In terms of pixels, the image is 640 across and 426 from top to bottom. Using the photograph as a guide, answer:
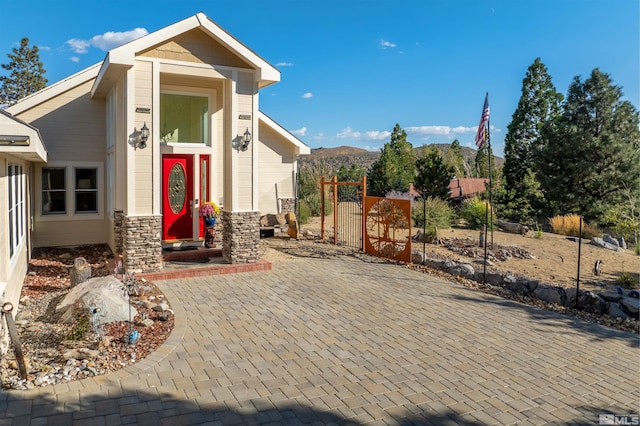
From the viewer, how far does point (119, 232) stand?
10680mm

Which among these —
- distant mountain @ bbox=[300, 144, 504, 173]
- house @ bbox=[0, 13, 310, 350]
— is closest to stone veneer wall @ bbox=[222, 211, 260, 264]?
house @ bbox=[0, 13, 310, 350]

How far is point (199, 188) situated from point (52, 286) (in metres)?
4.45

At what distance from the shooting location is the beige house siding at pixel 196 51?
9180 millimetres

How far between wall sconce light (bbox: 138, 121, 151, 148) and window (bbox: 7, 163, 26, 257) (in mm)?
2198

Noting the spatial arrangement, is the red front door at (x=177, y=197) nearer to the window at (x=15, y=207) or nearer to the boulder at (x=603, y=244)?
the window at (x=15, y=207)

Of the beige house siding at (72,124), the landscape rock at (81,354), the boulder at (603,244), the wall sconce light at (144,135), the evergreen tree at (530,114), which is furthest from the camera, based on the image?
the evergreen tree at (530,114)

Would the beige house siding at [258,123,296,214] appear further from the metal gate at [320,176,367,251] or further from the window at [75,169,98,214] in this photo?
the window at [75,169,98,214]

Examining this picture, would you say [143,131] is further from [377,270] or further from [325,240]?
[325,240]

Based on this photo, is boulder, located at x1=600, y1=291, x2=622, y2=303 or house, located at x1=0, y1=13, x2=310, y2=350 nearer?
boulder, located at x1=600, y1=291, x2=622, y2=303

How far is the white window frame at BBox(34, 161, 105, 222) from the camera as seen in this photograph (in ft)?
39.4

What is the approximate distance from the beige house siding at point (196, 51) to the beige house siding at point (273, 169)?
5.53 m

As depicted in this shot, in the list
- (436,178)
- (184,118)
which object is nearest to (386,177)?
(436,178)

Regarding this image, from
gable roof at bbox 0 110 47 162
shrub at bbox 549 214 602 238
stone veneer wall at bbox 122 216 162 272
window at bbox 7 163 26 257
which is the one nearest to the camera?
gable roof at bbox 0 110 47 162

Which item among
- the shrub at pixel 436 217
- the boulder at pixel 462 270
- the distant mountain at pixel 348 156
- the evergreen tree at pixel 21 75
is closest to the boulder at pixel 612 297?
the boulder at pixel 462 270
